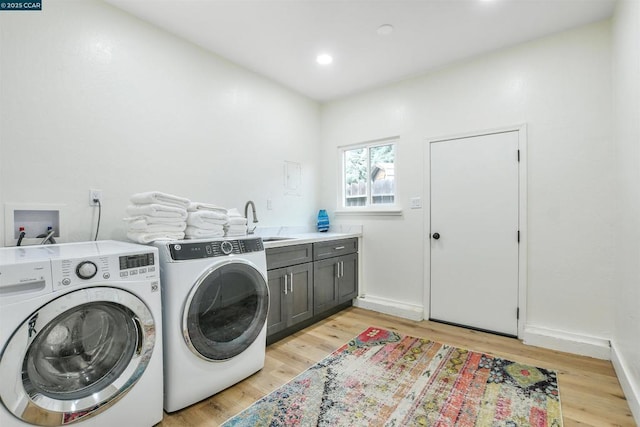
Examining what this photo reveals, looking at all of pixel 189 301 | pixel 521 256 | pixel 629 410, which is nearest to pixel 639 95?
pixel 521 256

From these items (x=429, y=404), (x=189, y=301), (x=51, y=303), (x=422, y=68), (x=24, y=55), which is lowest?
(x=429, y=404)

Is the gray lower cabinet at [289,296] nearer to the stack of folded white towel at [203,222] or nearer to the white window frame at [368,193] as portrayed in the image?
the stack of folded white towel at [203,222]

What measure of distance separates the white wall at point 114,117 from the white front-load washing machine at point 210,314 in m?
0.82

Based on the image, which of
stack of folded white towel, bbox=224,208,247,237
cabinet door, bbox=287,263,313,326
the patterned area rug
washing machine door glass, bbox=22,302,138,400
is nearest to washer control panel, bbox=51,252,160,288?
washing machine door glass, bbox=22,302,138,400

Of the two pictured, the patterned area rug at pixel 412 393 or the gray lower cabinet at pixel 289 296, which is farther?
the gray lower cabinet at pixel 289 296

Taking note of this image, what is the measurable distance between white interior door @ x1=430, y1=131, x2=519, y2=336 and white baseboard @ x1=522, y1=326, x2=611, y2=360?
0.15 meters

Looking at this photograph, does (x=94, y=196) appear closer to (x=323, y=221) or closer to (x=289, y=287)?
(x=289, y=287)

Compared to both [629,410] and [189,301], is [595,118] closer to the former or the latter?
[629,410]

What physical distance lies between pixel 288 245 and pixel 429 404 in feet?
4.99

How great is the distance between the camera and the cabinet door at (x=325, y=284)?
2.94 meters

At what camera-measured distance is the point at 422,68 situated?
120 inches

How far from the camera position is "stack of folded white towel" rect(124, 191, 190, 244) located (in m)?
1.85
